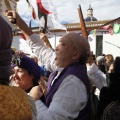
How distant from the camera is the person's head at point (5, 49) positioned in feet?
3.23

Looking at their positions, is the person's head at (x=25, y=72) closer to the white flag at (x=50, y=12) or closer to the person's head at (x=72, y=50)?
the person's head at (x=72, y=50)

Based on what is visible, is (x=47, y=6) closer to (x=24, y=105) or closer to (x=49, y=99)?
(x=49, y=99)

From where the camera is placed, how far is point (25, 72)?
7.03 feet

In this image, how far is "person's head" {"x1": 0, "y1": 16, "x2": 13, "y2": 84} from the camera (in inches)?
38.8

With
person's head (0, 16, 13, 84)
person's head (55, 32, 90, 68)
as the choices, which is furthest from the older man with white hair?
person's head (0, 16, 13, 84)

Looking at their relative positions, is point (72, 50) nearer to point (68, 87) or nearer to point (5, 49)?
point (68, 87)

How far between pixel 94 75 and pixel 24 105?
2154mm

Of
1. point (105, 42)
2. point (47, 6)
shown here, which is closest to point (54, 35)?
point (105, 42)

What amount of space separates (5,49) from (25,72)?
1149mm

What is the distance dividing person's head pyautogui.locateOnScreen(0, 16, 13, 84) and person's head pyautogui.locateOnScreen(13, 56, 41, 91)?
1095mm

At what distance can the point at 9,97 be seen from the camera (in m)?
0.95

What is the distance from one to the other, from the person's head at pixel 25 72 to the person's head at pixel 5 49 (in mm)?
1095

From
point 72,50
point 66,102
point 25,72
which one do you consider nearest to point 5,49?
point 66,102

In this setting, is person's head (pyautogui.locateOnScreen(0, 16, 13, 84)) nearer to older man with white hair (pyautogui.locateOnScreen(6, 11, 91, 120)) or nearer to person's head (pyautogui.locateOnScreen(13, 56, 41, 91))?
older man with white hair (pyautogui.locateOnScreen(6, 11, 91, 120))
